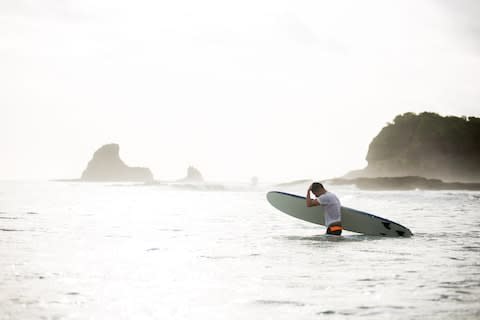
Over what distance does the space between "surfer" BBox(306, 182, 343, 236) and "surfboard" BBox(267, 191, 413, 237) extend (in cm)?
134

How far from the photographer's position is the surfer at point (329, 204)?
12.9m

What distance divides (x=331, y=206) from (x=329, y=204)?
72 millimetres

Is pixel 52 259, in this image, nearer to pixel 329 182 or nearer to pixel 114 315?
pixel 114 315

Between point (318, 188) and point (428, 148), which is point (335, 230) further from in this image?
point (428, 148)

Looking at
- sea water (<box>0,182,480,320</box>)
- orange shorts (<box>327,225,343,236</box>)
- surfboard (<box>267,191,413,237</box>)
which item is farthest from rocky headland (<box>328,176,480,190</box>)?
orange shorts (<box>327,225,343,236</box>)

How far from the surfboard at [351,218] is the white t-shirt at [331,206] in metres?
1.41

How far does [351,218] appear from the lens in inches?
564

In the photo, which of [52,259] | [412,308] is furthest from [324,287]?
[52,259]

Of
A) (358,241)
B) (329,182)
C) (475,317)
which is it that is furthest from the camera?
(329,182)

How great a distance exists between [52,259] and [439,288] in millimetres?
6414

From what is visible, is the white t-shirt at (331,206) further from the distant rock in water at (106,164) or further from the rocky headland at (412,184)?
the distant rock in water at (106,164)

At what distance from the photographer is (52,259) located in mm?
9000

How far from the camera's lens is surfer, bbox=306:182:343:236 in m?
12.9

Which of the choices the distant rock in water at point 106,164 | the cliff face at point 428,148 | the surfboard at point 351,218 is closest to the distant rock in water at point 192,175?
the distant rock in water at point 106,164
